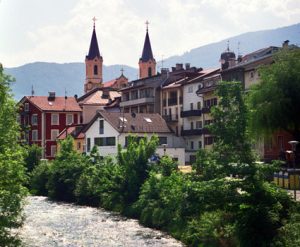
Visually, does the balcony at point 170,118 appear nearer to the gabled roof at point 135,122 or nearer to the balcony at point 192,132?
the gabled roof at point 135,122

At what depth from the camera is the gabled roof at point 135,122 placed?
245ft

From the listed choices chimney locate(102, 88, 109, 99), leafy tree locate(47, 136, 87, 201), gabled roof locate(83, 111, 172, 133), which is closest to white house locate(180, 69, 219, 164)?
gabled roof locate(83, 111, 172, 133)

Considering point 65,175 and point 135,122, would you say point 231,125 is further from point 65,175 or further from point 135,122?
point 135,122

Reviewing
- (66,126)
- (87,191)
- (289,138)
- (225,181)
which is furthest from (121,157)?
(66,126)

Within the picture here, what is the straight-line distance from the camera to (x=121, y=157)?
49250 mm

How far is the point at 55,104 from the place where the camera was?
100688 mm

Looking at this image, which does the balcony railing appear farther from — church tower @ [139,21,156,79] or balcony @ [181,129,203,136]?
church tower @ [139,21,156,79]

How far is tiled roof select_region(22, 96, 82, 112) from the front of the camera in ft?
325

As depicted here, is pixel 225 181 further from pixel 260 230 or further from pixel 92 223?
pixel 92 223

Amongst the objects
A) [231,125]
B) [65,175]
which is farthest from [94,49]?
[231,125]

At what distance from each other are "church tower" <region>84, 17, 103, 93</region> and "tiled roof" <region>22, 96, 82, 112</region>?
122ft

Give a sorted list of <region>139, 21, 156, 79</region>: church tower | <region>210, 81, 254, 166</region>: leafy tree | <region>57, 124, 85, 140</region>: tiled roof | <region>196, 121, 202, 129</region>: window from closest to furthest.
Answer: <region>210, 81, 254, 166</region>: leafy tree < <region>196, 121, 202, 129</region>: window < <region>57, 124, 85, 140</region>: tiled roof < <region>139, 21, 156, 79</region>: church tower

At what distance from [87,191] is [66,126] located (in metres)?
47.9

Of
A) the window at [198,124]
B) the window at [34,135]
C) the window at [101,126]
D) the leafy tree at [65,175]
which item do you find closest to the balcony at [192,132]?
the window at [198,124]
